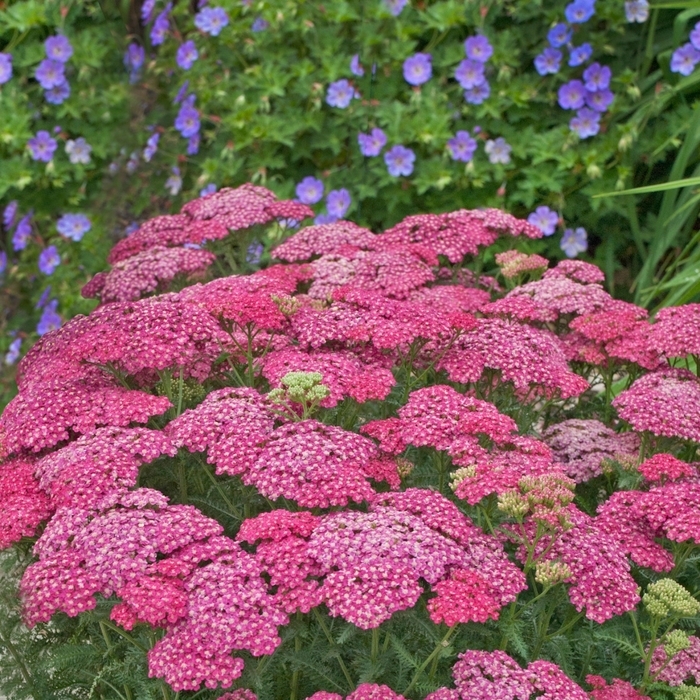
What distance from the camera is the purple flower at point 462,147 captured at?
5.05 metres

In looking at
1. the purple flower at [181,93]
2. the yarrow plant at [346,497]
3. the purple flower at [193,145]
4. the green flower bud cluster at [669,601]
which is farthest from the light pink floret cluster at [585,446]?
the purple flower at [181,93]

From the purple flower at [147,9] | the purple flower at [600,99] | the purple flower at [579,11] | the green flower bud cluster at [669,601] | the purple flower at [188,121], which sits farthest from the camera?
the purple flower at [147,9]

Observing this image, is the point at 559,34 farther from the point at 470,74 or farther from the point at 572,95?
the point at 470,74

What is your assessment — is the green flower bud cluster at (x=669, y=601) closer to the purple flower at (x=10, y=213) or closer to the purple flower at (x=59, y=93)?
the purple flower at (x=10, y=213)

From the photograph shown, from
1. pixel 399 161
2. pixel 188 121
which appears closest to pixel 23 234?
pixel 188 121

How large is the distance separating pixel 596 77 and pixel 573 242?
811mm

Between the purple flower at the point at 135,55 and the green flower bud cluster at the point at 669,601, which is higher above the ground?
the purple flower at the point at 135,55

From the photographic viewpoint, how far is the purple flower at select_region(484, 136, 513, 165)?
5105 mm

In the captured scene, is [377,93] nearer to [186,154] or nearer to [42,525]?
[186,154]

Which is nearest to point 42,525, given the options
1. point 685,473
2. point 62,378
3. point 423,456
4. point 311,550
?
point 62,378

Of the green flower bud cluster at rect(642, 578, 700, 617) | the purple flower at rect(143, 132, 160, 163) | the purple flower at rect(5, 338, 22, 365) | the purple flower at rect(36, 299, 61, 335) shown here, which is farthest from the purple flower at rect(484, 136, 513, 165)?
the green flower bud cluster at rect(642, 578, 700, 617)

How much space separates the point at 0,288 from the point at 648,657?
1.64 metres

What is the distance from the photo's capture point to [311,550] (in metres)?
2.04

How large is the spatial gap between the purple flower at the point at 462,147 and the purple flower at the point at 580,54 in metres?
0.62
